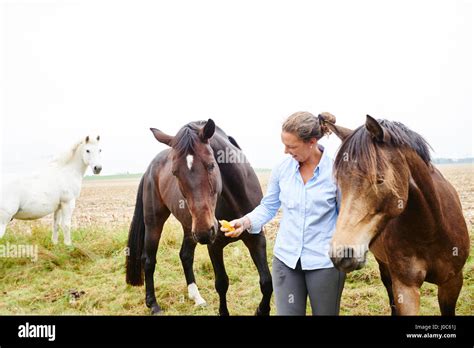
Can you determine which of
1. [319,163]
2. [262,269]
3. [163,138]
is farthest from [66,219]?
[319,163]

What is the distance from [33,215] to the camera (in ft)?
19.4

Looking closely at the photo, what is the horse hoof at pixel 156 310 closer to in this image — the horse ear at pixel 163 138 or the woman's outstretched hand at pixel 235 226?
the horse ear at pixel 163 138

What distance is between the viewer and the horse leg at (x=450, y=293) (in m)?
3.07

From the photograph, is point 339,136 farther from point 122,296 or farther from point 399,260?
point 122,296

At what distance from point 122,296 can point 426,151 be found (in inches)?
154

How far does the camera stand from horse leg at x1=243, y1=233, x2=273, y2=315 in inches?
149

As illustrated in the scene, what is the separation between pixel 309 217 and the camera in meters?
2.54

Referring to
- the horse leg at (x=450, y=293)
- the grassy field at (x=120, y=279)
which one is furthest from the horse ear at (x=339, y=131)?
the grassy field at (x=120, y=279)

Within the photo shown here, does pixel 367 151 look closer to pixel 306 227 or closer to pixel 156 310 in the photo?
pixel 306 227

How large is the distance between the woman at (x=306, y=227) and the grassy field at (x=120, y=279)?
1.87 meters

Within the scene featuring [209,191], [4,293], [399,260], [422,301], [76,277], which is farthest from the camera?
[76,277]

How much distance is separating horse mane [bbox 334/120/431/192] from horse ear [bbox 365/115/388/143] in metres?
0.03

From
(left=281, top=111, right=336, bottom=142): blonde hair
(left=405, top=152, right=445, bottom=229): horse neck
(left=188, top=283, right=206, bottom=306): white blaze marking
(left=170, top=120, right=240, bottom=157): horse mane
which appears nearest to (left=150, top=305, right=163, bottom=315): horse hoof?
(left=188, top=283, right=206, bottom=306): white blaze marking
